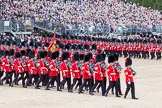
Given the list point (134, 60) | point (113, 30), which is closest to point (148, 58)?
point (134, 60)

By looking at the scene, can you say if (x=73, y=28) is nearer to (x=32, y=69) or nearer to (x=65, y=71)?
(x=32, y=69)

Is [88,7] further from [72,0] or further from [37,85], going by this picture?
[37,85]

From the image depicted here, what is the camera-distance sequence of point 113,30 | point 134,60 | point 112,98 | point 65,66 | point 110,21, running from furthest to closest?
point 110,21 → point 113,30 → point 134,60 → point 65,66 → point 112,98

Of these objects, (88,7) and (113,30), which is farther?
(88,7)

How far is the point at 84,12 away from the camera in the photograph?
2569 inches

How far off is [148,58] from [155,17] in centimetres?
3074

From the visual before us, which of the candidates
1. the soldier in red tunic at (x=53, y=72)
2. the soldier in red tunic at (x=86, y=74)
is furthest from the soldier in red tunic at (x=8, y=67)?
the soldier in red tunic at (x=86, y=74)

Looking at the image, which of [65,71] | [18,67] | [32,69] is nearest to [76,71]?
[65,71]

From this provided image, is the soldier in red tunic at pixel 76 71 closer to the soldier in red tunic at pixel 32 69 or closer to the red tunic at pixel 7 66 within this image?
the soldier in red tunic at pixel 32 69

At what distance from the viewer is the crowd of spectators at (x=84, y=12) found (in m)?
56.4

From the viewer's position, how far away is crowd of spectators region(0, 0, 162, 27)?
56406 millimetres

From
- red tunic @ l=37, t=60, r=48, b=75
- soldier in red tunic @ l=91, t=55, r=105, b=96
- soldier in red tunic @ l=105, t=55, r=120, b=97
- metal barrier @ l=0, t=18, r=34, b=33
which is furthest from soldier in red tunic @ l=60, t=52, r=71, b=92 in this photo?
metal barrier @ l=0, t=18, r=34, b=33

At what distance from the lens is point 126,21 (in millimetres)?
66375

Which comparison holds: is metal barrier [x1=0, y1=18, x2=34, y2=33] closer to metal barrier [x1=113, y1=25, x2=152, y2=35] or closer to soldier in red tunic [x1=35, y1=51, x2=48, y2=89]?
metal barrier [x1=113, y1=25, x2=152, y2=35]
